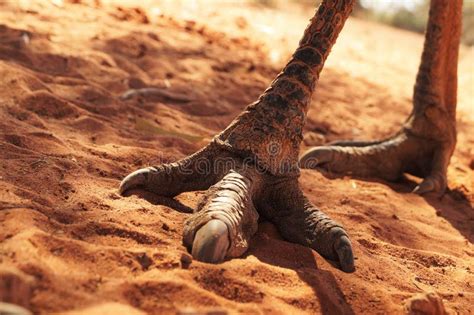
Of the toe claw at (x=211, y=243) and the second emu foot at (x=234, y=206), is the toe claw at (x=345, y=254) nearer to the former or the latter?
the second emu foot at (x=234, y=206)

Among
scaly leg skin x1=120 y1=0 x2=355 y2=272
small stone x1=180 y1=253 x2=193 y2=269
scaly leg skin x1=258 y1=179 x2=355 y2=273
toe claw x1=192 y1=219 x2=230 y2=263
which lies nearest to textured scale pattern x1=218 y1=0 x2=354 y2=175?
scaly leg skin x1=120 y1=0 x2=355 y2=272

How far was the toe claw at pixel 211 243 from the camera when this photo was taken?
94.0 inches

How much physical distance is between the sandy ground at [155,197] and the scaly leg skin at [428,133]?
0.16 m

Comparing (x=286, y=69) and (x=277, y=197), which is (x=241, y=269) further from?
(x=286, y=69)

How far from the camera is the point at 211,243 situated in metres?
2.39

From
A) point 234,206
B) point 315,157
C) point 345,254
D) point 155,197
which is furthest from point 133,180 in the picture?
point 315,157

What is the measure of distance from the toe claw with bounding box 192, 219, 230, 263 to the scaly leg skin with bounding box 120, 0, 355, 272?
370 millimetres

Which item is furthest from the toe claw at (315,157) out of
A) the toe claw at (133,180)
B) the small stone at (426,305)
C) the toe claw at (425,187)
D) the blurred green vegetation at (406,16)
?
the blurred green vegetation at (406,16)

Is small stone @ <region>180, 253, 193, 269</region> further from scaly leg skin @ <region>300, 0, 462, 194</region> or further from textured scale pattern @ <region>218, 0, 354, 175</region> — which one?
scaly leg skin @ <region>300, 0, 462, 194</region>

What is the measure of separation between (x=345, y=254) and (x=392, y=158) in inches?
85.2

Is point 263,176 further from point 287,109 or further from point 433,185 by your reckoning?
point 433,185

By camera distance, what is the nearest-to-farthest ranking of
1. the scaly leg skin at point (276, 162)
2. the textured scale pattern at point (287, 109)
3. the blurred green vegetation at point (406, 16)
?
1. the scaly leg skin at point (276, 162)
2. the textured scale pattern at point (287, 109)
3. the blurred green vegetation at point (406, 16)

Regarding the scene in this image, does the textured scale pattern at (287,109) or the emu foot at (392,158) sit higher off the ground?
the textured scale pattern at (287,109)

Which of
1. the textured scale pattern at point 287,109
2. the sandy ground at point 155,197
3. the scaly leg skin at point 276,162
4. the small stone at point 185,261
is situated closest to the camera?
the sandy ground at point 155,197
